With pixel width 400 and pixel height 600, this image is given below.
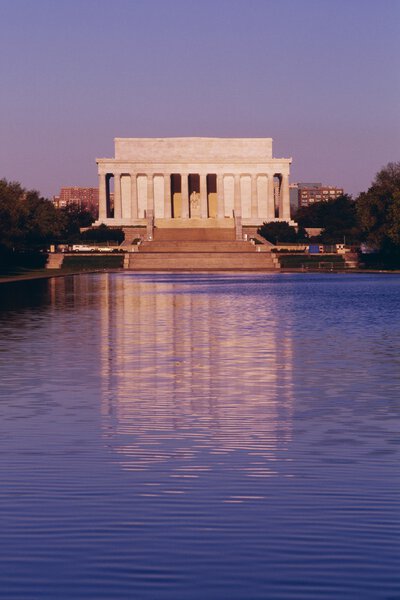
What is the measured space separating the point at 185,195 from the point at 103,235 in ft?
106

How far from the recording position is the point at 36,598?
325 inches

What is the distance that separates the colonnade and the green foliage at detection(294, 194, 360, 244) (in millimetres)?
5626

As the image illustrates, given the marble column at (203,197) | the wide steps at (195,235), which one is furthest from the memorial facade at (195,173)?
the wide steps at (195,235)

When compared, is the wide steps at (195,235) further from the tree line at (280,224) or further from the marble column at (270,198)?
the marble column at (270,198)

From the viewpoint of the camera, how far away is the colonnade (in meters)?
180

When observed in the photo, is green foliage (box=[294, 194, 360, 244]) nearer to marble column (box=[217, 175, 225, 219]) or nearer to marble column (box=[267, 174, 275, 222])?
marble column (box=[267, 174, 275, 222])

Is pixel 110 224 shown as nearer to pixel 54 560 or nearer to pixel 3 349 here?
pixel 3 349

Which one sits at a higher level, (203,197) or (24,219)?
(203,197)

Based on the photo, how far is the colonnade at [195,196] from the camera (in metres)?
180

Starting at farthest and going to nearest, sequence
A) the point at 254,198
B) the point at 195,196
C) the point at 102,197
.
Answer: the point at 195,196 → the point at 254,198 → the point at 102,197

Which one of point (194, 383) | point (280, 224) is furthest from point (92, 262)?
point (194, 383)

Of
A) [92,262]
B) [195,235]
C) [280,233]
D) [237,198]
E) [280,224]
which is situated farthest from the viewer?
[237,198]

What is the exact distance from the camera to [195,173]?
7057 inches

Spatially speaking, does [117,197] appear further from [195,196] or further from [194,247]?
[194,247]
